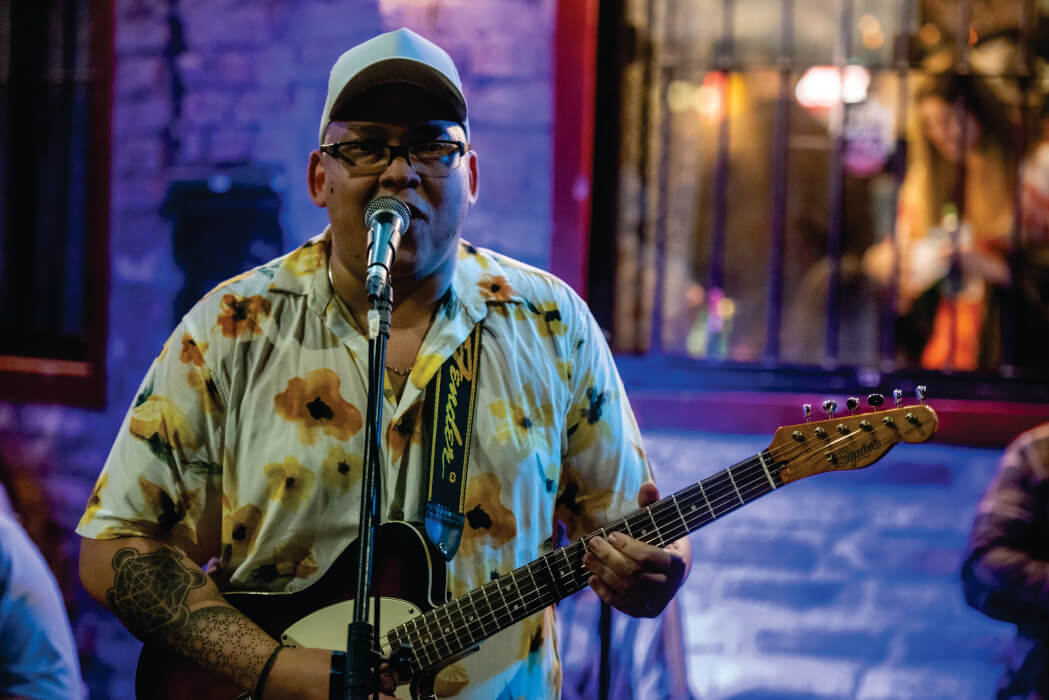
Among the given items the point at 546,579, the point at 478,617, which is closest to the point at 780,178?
the point at 546,579

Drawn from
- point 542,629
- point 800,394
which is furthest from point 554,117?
point 542,629

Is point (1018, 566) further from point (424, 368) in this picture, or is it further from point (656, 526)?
point (424, 368)

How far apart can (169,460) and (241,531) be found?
22 cm

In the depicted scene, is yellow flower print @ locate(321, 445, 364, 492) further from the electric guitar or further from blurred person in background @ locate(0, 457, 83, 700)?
blurred person in background @ locate(0, 457, 83, 700)

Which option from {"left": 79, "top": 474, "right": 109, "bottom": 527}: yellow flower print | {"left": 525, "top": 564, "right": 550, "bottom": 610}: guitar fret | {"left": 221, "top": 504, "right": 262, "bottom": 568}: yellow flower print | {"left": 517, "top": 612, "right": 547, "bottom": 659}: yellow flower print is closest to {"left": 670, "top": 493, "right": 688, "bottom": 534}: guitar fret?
{"left": 525, "top": 564, "right": 550, "bottom": 610}: guitar fret

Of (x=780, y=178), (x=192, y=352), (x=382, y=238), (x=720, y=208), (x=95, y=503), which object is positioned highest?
(x=780, y=178)

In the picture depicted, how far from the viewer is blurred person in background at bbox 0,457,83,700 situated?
255cm

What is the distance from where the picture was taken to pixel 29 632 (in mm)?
2582

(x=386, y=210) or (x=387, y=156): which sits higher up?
(x=387, y=156)

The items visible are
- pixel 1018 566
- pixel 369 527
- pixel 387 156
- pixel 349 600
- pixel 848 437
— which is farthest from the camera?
pixel 1018 566

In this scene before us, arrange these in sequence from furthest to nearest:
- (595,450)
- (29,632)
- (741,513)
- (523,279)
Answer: (741,513) → (29,632) → (523,279) → (595,450)

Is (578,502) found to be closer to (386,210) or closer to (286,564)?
(286,564)

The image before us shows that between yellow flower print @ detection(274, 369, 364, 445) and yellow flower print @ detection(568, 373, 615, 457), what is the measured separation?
502 mm

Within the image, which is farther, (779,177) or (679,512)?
(779,177)
